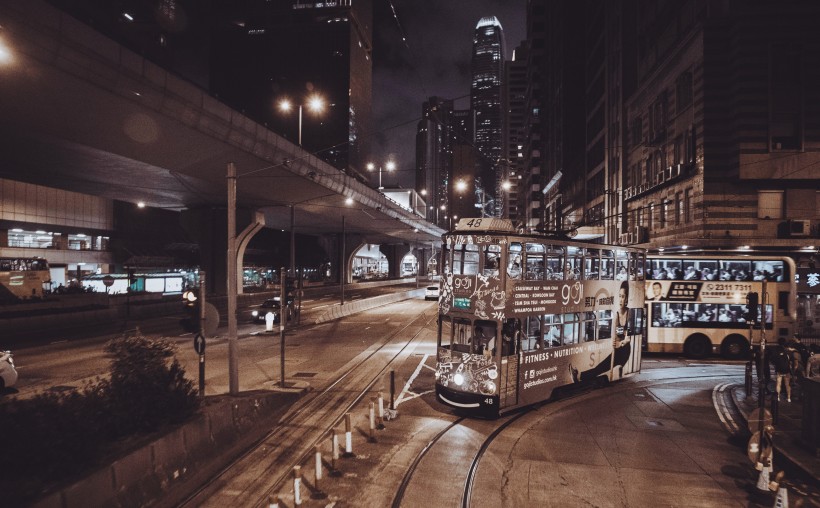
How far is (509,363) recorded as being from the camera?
1129 centimetres

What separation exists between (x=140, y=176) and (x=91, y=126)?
38.0 feet

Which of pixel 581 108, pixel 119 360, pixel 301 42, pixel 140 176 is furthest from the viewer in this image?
pixel 301 42

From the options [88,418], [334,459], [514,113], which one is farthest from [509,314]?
[514,113]

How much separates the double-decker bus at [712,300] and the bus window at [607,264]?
6.93 metres

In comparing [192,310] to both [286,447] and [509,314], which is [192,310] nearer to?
[286,447]

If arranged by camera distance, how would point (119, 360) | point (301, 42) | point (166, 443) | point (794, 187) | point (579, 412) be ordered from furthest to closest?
point (301, 42) < point (794, 187) < point (579, 412) < point (119, 360) < point (166, 443)

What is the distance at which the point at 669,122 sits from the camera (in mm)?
30344

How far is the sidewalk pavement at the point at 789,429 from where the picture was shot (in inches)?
354

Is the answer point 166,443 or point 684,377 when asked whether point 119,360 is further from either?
point 684,377

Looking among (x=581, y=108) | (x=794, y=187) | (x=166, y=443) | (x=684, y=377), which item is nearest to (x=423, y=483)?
(x=166, y=443)

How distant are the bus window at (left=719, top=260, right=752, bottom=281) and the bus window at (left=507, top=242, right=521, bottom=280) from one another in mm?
13192

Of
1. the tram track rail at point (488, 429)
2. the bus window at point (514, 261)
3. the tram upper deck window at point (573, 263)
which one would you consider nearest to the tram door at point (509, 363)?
the tram track rail at point (488, 429)

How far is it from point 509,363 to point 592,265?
425 cm

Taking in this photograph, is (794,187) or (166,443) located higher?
(794,187)
